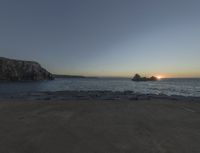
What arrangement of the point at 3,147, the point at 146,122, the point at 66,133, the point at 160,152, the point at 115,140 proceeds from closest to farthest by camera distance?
the point at 160,152 < the point at 3,147 < the point at 115,140 < the point at 66,133 < the point at 146,122

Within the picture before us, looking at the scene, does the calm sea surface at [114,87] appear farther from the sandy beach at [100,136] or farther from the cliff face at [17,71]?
the cliff face at [17,71]

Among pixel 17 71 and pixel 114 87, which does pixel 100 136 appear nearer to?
pixel 114 87

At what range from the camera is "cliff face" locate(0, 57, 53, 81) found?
10974cm

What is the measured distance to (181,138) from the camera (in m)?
7.21

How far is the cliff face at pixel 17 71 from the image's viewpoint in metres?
110

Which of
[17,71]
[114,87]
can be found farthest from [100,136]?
[17,71]

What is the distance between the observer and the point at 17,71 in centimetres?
11912

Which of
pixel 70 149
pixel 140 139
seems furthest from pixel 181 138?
pixel 70 149

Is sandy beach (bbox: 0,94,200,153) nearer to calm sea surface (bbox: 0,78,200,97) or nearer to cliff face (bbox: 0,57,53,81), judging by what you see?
calm sea surface (bbox: 0,78,200,97)

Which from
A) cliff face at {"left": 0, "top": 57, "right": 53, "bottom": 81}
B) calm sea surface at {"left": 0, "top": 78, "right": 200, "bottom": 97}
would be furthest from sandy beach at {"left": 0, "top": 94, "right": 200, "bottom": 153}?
cliff face at {"left": 0, "top": 57, "right": 53, "bottom": 81}

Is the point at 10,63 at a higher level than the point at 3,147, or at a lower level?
higher

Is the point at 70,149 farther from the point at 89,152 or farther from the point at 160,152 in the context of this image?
the point at 160,152

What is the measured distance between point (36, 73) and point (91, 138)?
437 ft

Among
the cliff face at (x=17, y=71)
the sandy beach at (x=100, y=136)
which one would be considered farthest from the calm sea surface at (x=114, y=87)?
the cliff face at (x=17, y=71)
